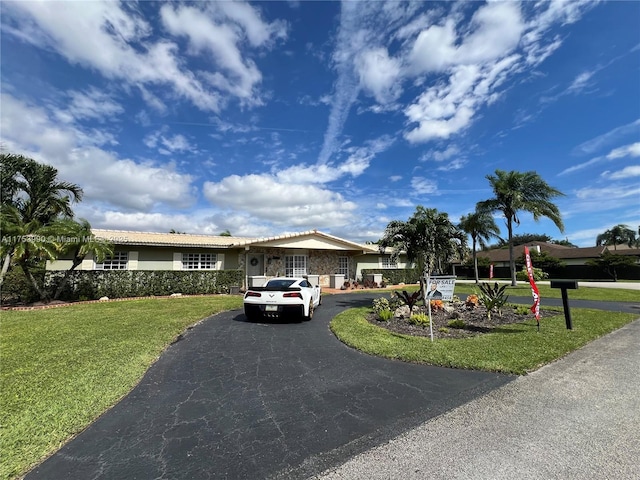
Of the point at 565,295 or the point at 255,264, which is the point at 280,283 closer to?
the point at 565,295

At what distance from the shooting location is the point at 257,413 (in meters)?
3.83

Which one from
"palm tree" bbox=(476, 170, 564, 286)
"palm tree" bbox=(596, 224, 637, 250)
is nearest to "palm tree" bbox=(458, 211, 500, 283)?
"palm tree" bbox=(476, 170, 564, 286)

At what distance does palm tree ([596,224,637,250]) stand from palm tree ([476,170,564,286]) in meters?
39.9

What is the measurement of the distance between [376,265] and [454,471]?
25404 millimetres

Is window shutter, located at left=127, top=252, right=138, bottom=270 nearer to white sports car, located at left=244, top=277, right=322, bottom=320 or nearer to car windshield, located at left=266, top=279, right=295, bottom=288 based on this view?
white sports car, located at left=244, top=277, right=322, bottom=320

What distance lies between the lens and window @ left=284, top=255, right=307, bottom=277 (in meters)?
22.5

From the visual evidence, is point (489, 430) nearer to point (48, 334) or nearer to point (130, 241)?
point (48, 334)

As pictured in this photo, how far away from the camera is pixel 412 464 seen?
109 inches

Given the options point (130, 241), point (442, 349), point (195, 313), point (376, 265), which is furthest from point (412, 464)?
point (376, 265)

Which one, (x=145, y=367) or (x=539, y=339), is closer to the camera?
(x=145, y=367)

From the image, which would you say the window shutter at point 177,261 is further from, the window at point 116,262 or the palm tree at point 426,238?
the palm tree at point 426,238

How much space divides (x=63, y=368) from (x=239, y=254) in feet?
53.5

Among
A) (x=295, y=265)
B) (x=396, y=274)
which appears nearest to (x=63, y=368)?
(x=295, y=265)

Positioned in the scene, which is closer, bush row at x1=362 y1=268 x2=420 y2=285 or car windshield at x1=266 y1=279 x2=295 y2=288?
car windshield at x1=266 y1=279 x2=295 y2=288
